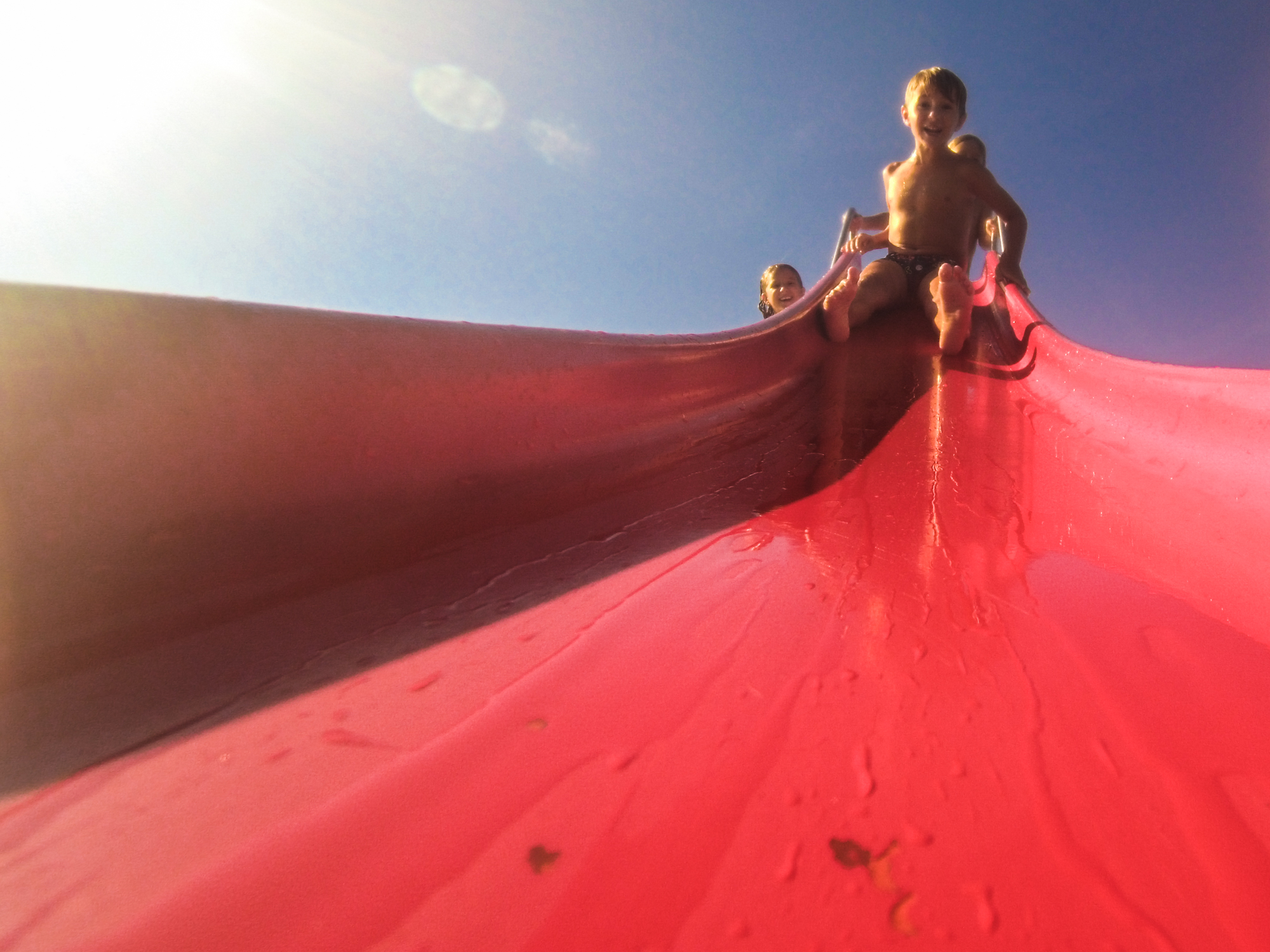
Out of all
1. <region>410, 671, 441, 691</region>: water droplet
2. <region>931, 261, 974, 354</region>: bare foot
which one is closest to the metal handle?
<region>931, 261, 974, 354</region>: bare foot

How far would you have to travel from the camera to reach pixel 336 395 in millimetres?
646

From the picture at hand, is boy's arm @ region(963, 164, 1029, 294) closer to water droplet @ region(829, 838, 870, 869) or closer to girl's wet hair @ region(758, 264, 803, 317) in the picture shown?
girl's wet hair @ region(758, 264, 803, 317)

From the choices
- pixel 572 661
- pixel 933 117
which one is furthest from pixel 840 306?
pixel 572 661

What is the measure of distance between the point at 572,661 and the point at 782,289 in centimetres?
241

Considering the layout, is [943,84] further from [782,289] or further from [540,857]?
[540,857]

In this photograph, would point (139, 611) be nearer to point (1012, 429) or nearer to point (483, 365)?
point (483, 365)

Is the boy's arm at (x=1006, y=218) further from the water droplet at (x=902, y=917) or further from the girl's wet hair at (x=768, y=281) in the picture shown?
the water droplet at (x=902, y=917)

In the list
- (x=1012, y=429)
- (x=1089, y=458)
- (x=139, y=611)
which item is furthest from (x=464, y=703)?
(x=1012, y=429)

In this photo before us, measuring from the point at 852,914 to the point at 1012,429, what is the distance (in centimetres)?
96

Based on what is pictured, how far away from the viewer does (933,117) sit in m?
1.72

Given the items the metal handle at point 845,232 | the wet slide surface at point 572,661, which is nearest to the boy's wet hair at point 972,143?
the metal handle at point 845,232

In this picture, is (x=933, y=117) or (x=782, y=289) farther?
(x=782, y=289)

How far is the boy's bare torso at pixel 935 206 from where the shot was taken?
179 centimetres

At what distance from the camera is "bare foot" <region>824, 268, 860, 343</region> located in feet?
5.08
